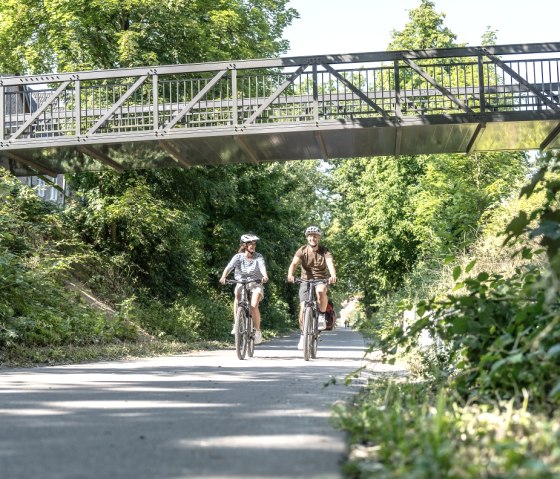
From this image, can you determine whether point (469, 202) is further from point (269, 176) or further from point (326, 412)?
point (326, 412)

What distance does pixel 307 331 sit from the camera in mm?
14188

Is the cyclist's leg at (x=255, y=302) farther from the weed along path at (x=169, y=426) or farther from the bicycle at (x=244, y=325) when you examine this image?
the weed along path at (x=169, y=426)

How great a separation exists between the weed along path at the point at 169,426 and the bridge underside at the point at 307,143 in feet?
29.0

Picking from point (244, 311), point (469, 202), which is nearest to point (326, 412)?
point (244, 311)

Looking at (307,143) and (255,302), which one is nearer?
(255,302)

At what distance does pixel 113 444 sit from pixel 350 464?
162 centimetres

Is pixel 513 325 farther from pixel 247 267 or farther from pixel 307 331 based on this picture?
pixel 247 267

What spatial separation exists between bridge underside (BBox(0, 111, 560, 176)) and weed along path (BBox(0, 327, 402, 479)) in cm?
885

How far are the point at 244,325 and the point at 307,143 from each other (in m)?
6.39

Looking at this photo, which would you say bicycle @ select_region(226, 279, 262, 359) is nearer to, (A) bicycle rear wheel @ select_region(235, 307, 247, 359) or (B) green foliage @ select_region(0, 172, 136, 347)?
(A) bicycle rear wheel @ select_region(235, 307, 247, 359)

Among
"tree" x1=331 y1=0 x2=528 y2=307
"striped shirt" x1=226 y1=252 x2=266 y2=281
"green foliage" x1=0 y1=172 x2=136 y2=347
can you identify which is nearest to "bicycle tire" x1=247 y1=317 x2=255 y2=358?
"striped shirt" x1=226 y1=252 x2=266 y2=281

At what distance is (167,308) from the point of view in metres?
24.9

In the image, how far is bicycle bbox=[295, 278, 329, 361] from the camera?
14133 millimetres

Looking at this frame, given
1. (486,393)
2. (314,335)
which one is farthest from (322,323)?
(486,393)
